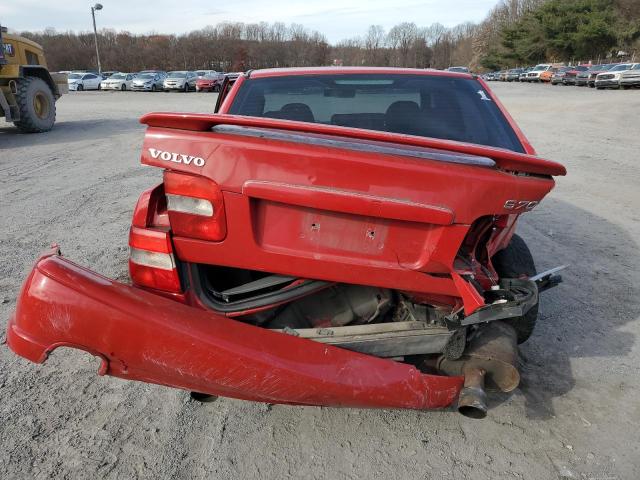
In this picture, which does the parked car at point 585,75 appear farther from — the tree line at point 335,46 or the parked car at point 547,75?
the tree line at point 335,46

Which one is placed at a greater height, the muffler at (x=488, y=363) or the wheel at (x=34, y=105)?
the wheel at (x=34, y=105)

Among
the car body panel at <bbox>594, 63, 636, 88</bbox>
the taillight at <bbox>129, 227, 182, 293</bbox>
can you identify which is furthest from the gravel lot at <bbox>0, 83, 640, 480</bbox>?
the car body panel at <bbox>594, 63, 636, 88</bbox>

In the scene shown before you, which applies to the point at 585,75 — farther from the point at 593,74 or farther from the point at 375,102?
the point at 375,102

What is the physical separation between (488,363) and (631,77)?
113ft

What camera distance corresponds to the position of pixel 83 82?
3747cm

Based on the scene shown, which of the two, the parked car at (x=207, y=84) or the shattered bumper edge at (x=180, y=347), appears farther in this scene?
the parked car at (x=207, y=84)

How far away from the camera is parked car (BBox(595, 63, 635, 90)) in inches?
1220

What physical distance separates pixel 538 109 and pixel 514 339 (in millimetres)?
19903

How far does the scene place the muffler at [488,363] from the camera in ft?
7.57

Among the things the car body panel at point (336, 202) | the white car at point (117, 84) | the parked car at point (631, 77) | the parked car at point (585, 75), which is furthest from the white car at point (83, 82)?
the car body panel at point (336, 202)

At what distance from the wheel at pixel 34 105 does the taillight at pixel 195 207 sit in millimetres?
11662

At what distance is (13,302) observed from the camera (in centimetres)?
364

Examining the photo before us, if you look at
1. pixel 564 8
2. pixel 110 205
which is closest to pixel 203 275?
pixel 110 205

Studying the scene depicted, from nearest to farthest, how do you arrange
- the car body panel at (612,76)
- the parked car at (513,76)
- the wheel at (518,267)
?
the wheel at (518,267) < the car body panel at (612,76) < the parked car at (513,76)
